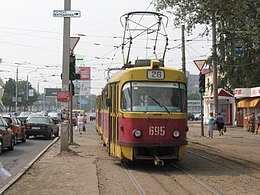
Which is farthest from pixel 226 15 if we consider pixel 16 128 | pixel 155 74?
pixel 16 128

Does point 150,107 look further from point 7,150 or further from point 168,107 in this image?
point 7,150

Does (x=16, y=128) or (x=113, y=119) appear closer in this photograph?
(x=113, y=119)

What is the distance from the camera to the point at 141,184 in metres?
11.1

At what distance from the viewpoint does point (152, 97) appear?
44.9ft

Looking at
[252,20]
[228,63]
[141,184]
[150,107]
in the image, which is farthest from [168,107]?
[228,63]

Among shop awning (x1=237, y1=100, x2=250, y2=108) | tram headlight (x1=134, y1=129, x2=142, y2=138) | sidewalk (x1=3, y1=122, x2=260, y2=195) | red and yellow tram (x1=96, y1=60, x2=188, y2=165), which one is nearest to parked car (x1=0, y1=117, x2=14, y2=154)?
sidewalk (x1=3, y1=122, x2=260, y2=195)

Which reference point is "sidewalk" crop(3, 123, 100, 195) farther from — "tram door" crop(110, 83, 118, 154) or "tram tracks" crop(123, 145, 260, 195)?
"tram tracks" crop(123, 145, 260, 195)

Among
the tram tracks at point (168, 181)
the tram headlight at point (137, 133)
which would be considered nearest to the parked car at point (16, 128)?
the tram tracks at point (168, 181)

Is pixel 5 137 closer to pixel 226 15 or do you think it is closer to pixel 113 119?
pixel 113 119

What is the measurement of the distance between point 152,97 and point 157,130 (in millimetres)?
978

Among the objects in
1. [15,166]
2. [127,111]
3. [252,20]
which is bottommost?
[15,166]

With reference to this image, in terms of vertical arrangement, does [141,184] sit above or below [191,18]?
below

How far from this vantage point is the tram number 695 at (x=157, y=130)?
43.8ft

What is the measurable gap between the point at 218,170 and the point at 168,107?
90.2 inches
